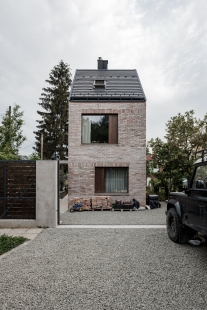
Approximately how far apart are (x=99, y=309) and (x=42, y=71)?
28.0m

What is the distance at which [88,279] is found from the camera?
11.4 feet

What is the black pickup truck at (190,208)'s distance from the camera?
4023 millimetres

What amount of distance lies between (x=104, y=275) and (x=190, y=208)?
239 centimetres

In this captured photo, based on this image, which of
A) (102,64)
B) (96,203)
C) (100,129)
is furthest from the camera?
(102,64)

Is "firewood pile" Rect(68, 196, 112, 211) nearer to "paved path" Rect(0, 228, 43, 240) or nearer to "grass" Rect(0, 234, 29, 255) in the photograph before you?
"paved path" Rect(0, 228, 43, 240)

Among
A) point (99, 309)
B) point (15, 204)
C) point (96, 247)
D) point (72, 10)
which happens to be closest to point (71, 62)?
point (72, 10)

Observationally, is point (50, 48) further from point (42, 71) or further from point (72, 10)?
point (42, 71)

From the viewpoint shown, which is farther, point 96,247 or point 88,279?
point 96,247

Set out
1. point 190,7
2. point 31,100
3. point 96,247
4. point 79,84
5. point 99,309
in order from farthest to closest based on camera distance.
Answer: point 31,100, point 79,84, point 190,7, point 96,247, point 99,309

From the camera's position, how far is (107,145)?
37.5 ft

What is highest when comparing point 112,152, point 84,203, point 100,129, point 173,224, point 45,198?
point 100,129

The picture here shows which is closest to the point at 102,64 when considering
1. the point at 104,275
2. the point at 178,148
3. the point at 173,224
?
the point at 178,148

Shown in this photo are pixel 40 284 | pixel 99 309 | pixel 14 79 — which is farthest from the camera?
pixel 14 79

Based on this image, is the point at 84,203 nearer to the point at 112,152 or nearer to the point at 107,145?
the point at 112,152
